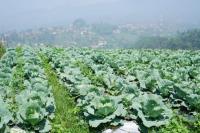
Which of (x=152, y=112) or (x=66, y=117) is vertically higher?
(x=152, y=112)

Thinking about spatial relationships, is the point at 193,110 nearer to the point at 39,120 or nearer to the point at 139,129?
the point at 139,129

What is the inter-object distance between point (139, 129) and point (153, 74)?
17.5 ft

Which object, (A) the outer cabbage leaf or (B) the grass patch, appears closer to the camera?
(A) the outer cabbage leaf

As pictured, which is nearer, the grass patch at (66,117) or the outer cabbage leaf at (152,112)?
the outer cabbage leaf at (152,112)

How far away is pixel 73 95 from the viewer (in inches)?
549

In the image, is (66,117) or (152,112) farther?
(66,117)

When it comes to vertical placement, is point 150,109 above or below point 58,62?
above

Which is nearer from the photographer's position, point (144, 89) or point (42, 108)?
point (42, 108)

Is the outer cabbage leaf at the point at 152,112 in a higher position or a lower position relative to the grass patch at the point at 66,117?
higher

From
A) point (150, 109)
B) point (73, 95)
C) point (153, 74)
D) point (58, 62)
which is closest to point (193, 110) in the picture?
Answer: point (150, 109)

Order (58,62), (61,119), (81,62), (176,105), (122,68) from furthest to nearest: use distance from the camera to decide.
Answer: (81,62)
(58,62)
(122,68)
(176,105)
(61,119)

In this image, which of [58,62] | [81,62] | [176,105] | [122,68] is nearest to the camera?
[176,105]

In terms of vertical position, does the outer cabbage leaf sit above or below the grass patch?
above

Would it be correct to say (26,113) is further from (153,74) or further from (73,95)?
(153,74)
